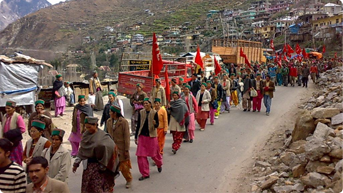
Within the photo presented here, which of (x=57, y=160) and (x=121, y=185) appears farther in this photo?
(x=121, y=185)

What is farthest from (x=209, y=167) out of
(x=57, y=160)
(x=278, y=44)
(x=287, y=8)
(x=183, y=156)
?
(x=287, y=8)

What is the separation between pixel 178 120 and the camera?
25.8ft

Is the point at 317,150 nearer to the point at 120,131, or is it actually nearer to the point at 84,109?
the point at 120,131

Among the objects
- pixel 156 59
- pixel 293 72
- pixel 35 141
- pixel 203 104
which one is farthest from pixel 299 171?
pixel 293 72

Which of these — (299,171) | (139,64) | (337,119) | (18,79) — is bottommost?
(299,171)

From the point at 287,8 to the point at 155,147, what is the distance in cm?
10536

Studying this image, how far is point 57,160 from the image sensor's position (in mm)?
3768

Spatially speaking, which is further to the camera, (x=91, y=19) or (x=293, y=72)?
(x=91, y=19)

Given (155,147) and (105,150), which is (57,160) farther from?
(155,147)

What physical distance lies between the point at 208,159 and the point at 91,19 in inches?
4487

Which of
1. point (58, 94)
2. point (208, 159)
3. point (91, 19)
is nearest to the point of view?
point (208, 159)

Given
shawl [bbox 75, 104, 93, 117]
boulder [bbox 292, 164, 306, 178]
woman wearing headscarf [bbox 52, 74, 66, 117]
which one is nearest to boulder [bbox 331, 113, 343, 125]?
boulder [bbox 292, 164, 306, 178]

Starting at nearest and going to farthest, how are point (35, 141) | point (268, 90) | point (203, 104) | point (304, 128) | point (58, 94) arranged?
point (35, 141) → point (304, 128) → point (203, 104) → point (58, 94) → point (268, 90)

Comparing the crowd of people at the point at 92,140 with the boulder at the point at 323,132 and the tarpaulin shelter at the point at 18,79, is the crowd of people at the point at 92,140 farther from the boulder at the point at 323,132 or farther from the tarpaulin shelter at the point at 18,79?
the boulder at the point at 323,132
